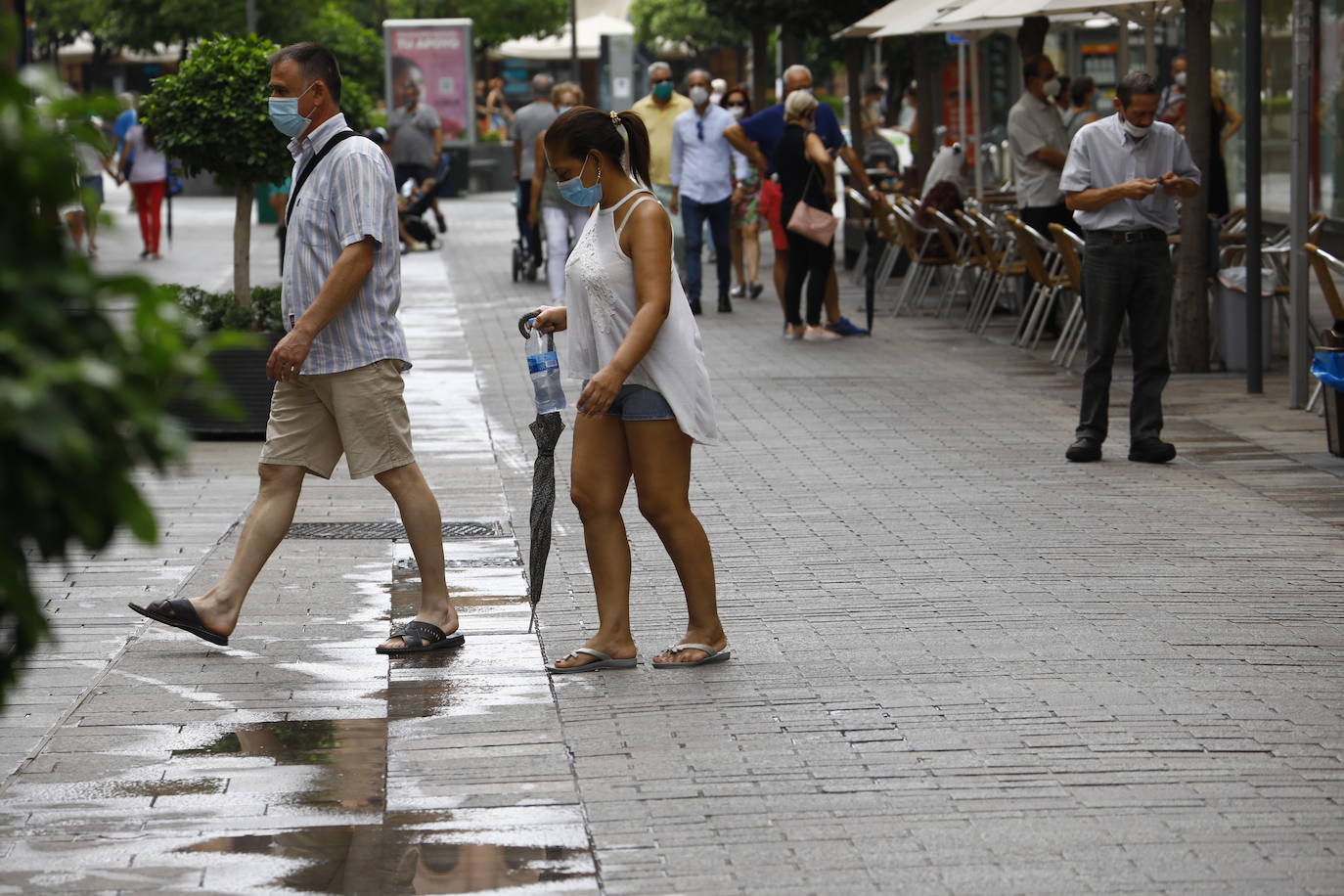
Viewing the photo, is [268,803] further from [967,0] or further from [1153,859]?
[967,0]

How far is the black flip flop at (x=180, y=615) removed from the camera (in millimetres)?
6410

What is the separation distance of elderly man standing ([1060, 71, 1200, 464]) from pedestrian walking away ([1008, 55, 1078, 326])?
4.75m

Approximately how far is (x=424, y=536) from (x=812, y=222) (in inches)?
353

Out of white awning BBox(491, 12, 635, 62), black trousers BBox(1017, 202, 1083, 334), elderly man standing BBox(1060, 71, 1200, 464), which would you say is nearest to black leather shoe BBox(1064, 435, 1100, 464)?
elderly man standing BBox(1060, 71, 1200, 464)

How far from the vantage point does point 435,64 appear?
36.1 metres

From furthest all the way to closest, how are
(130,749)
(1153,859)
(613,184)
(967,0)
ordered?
(967,0), (613,184), (130,749), (1153,859)

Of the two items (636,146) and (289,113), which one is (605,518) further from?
(289,113)

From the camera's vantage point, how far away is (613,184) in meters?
5.98

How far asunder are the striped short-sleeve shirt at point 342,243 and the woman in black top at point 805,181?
8.76m

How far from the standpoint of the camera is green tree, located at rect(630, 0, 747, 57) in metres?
60.3

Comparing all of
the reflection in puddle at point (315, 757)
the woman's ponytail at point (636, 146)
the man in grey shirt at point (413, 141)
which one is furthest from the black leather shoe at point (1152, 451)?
A: the man in grey shirt at point (413, 141)

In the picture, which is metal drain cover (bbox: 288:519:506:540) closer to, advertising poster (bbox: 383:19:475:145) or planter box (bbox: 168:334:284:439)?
planter box (bbox: 168:334:284:439)

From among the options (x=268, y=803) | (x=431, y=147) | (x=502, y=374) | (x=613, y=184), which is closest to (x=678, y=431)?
(x=613, y=184)

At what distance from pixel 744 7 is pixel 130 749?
19249 mm
